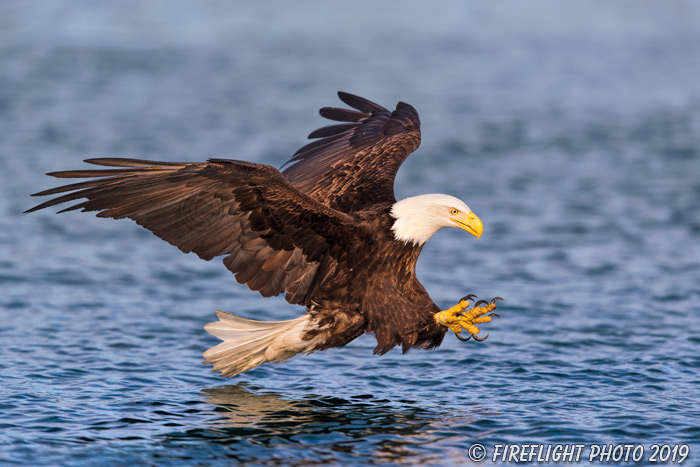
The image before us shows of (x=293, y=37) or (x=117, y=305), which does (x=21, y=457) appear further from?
(x=293, y=37)

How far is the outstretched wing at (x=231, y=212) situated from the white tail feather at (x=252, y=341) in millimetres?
236

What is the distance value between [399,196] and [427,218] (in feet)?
19.7

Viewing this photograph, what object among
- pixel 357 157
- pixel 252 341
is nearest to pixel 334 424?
pixel 252 341

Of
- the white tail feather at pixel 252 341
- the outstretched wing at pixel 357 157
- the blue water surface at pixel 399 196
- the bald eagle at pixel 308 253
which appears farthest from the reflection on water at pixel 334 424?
the outstretched wing at pixel 357 157

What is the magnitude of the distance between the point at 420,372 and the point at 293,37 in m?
16.4

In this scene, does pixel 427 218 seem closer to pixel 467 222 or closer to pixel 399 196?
pixel 467 222

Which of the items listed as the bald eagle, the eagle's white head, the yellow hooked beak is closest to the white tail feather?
the bald eagle

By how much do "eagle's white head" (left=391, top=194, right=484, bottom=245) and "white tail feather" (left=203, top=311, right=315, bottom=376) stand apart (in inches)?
35.4

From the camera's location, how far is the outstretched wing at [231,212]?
641 centimetres

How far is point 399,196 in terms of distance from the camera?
13.1 meters

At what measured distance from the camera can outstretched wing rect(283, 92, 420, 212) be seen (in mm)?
7930

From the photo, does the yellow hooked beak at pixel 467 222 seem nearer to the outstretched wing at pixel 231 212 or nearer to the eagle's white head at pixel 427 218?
the eagle's white head at pixel 427 218

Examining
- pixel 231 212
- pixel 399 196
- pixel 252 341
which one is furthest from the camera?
pixel 399 196

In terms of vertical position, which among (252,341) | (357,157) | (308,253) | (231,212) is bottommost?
(252,341)
